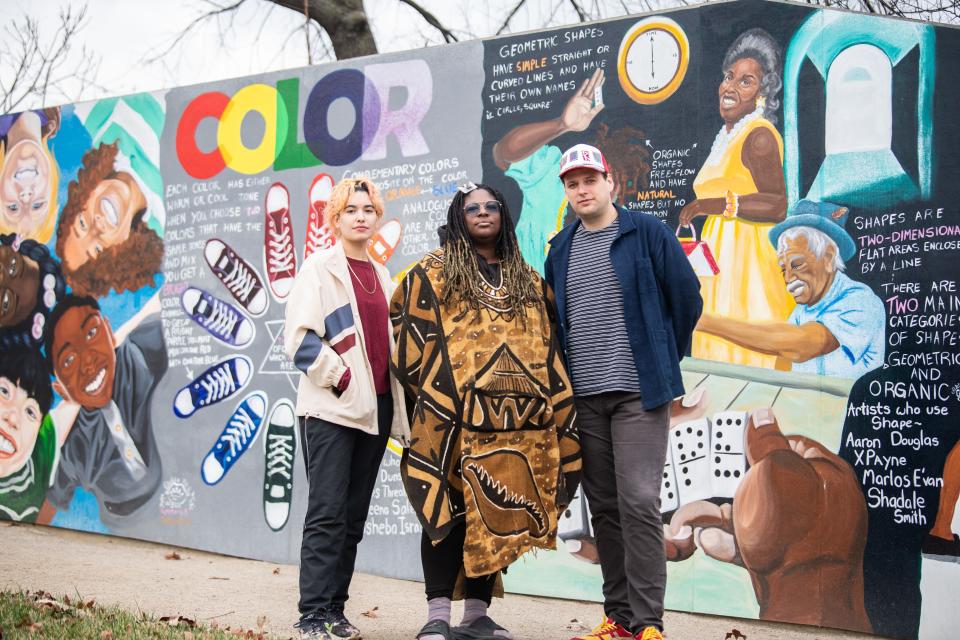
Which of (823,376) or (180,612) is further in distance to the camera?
(823,376)

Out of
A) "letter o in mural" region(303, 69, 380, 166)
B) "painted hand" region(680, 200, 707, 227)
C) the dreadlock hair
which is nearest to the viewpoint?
the dreadlock hair

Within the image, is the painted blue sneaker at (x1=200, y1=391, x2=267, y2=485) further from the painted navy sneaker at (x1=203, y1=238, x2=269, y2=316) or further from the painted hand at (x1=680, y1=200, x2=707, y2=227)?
the painted hand at (x1=680, y1=200, x2=707, y2=227)

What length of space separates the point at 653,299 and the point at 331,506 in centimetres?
165

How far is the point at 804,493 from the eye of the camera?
5.47 meters

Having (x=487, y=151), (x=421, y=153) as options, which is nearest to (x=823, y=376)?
(x=487, y=151)

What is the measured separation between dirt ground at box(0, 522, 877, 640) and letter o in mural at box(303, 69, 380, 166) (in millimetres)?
2726

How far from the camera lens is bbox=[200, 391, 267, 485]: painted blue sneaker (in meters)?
7.13

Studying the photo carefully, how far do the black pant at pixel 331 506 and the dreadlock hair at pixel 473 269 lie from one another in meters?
0.63

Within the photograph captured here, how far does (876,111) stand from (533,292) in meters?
2.28

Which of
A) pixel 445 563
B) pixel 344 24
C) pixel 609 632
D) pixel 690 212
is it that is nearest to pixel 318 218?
pixel 690 212

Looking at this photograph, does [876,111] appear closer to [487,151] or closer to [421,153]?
[487,151]

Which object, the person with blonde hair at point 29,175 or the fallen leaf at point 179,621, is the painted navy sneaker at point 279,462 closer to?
the fallen leaf at point 179,621

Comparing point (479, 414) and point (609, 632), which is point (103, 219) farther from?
point (609, 632)

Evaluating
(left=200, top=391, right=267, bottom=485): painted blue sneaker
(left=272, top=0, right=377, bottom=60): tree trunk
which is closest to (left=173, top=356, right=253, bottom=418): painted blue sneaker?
(left=200, top=391, right=267, bottom=485): painted blue sneaker
